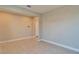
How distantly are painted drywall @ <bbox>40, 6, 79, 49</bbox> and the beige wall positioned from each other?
1565 millimetres

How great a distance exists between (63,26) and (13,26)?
121 inches

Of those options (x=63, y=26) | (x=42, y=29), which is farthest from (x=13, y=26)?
(x=63, y=26)

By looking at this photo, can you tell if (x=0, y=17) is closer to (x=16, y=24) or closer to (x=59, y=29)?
(x=16, y=24)

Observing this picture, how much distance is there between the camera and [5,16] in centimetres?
501

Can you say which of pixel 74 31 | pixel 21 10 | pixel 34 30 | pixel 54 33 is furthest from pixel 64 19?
pixel 34 30

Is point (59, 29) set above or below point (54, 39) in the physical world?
above

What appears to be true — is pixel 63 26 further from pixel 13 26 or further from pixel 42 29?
pixel 13 26

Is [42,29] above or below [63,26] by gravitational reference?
Answer: below

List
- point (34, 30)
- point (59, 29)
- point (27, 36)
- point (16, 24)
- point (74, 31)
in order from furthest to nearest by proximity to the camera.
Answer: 1. point (34, 30)
2. point (27, 36)
3. point (16, 24)
4. point (59, 29)
5. point (74, 31)

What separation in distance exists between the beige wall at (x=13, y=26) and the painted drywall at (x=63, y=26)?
1.57 meters

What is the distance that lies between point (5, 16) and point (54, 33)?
9.59ft

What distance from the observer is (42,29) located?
5.71 meters

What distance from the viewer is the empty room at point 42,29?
3545 mm
